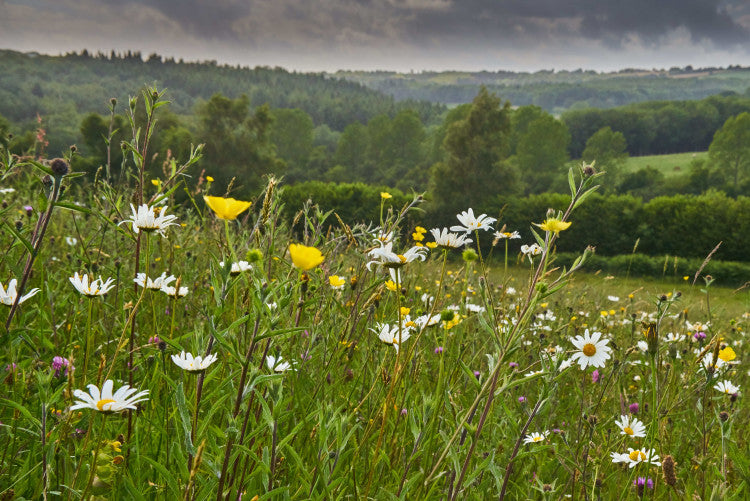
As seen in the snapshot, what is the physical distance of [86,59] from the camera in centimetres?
11219

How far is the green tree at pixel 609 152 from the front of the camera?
50.0m

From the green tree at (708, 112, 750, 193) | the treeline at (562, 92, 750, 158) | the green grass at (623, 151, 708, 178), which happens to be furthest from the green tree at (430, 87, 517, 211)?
the treeline at (562, 92, 750, 158)

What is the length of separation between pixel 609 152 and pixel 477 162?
99.5ft

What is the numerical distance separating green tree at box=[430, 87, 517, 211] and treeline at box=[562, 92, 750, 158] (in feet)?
194

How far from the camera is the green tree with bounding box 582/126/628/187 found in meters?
50.0

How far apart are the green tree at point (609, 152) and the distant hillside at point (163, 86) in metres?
60.1

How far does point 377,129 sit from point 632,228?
50461mm

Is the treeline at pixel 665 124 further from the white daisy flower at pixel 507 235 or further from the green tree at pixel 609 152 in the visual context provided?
the white daisy flower at pixel 507 235

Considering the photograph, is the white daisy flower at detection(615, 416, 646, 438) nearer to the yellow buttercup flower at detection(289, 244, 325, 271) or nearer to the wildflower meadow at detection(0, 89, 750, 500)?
the wildflower meadow at detection(0, 89, 750, 500)

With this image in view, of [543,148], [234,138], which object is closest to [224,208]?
[234,138]

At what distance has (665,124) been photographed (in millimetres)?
83562

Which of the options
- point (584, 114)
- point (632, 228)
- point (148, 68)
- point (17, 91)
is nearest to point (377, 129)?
point (584, 114)

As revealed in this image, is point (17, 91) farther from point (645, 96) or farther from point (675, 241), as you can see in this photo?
point (645, 96)

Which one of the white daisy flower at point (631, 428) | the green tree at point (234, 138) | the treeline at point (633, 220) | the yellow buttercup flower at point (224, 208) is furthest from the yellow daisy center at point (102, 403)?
the green tree at point (234, 138)
